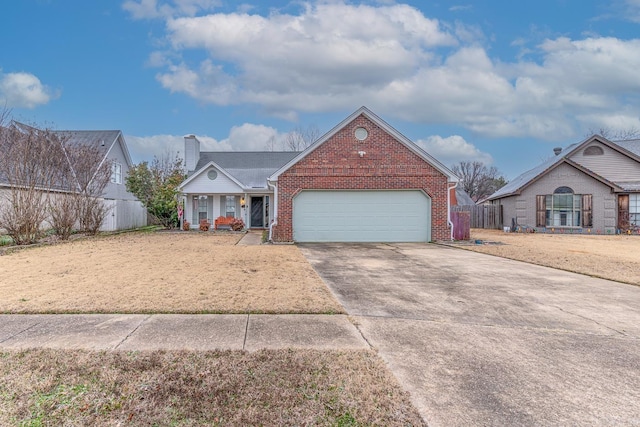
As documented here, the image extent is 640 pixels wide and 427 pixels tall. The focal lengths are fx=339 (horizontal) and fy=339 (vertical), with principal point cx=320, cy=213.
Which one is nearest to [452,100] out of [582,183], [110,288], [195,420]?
[582,183]

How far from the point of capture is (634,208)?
19906mm

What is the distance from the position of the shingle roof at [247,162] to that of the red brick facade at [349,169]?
901 centimetres

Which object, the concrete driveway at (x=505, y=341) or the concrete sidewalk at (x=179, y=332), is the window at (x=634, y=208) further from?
the concrete sidewalk at (x=179, y=332)

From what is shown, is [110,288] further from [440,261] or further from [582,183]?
[582,183]

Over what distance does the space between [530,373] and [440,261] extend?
6507mm

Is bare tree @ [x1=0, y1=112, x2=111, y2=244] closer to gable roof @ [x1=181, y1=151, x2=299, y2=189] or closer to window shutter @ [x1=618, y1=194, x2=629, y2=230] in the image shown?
gable roof @ [x1=181, y1=151, x2=299, y2=189]

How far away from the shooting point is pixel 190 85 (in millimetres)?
20547

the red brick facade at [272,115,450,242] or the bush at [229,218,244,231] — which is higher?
the red brick facade at [272,115,450,242]

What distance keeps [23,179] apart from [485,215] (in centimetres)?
2668

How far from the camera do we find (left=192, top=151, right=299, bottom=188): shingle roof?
23.3m

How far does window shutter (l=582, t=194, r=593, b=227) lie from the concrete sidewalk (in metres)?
21.7

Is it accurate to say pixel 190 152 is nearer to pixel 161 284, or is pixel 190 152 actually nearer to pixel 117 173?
pixel 117 173

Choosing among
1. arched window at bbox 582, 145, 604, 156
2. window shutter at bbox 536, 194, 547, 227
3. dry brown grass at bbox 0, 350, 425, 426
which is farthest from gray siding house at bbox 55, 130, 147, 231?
arched window at bbox 582, 145, 604, 156

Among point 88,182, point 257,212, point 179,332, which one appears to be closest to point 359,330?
point 179,332
